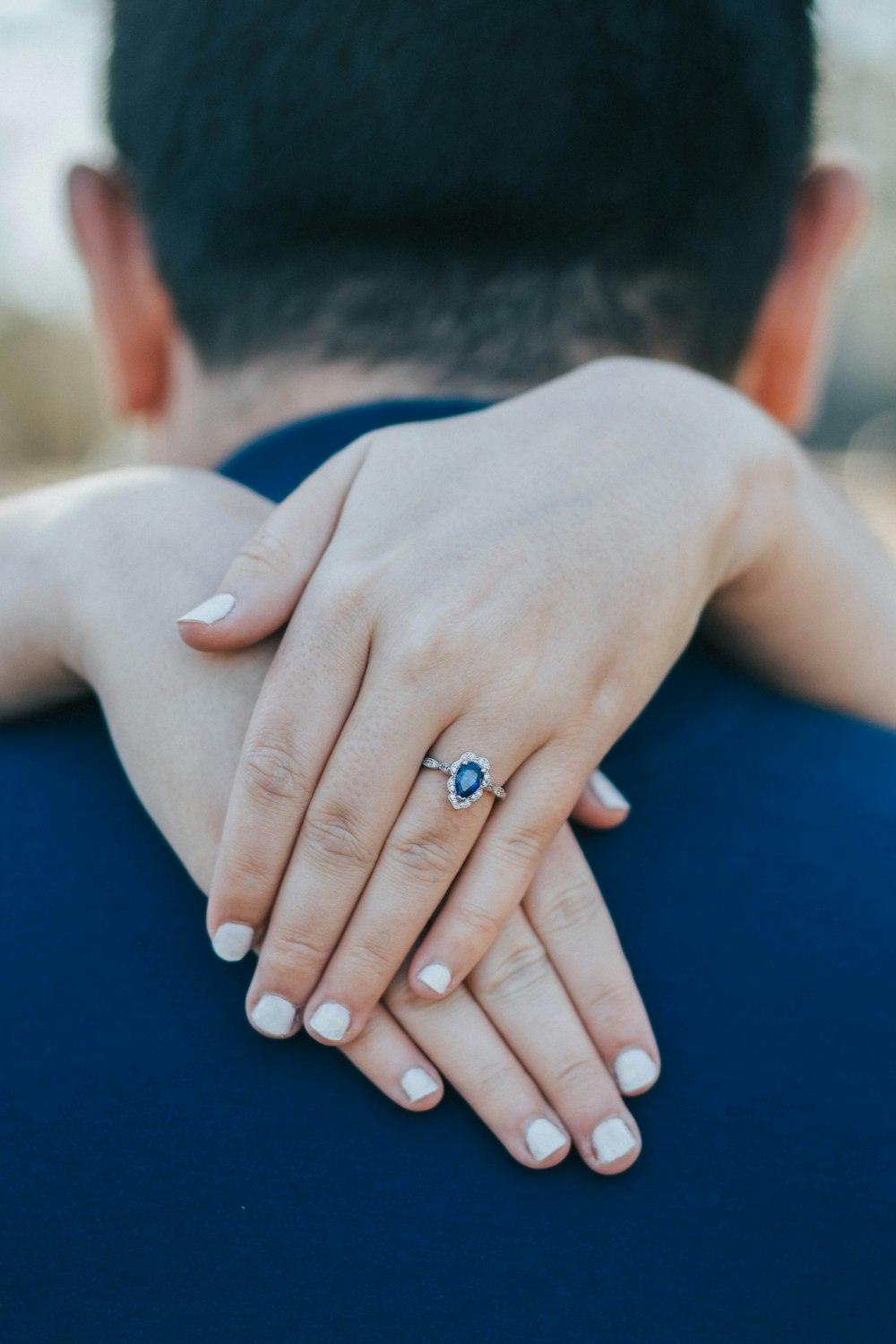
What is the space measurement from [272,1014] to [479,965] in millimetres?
202

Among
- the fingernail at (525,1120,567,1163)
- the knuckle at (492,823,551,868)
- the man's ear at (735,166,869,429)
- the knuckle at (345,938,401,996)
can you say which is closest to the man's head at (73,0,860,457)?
the man's ear at (735,166,869,429)

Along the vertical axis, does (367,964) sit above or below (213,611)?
below

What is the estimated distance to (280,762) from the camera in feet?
3.22

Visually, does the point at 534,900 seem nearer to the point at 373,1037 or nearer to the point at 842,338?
the point at 373,1037

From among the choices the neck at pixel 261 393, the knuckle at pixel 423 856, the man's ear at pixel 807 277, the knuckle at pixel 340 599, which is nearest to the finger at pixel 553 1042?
the knuckle at pixel 423 856

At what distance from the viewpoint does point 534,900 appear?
1.07 meters

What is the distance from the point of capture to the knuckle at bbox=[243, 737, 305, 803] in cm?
98

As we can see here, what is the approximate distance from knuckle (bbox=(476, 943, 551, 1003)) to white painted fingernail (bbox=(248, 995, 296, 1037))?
0.60 ft

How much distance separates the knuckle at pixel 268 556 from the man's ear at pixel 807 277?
0.91 m

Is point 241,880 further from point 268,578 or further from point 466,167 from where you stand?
point 466,167

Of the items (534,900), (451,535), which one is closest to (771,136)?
(451,535)

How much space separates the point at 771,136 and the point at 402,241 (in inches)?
21.8

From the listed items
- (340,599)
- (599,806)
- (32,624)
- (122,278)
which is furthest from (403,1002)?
(122,278)

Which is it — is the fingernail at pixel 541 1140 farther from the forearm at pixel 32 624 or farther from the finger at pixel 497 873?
the forearm at pixel 32 624
